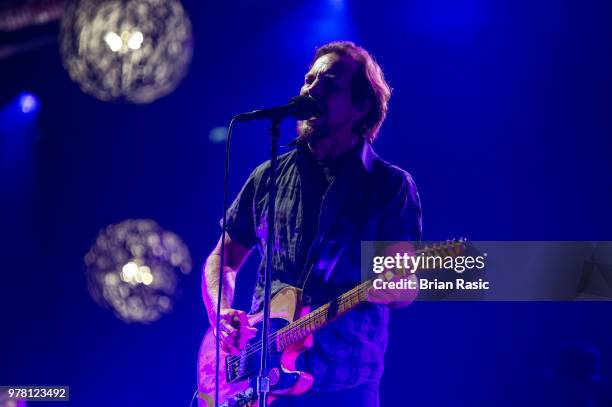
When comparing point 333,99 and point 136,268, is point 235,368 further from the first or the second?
point 333,99

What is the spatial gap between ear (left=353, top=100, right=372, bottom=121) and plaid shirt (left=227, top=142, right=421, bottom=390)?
16 cm

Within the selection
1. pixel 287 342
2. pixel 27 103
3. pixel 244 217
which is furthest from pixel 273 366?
pixel 27 103

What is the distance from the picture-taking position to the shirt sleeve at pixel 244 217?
3.67 meters

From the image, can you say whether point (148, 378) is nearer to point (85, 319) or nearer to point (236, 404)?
point (85, 319)

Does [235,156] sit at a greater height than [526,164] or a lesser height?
greater

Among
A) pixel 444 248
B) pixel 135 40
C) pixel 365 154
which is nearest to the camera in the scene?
pixel 444 248

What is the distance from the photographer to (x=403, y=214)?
3.34 metres

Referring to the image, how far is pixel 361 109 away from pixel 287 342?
122 centimetres

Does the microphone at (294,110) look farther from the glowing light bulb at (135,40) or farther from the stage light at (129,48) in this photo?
the glowing light bulb at (135,40)

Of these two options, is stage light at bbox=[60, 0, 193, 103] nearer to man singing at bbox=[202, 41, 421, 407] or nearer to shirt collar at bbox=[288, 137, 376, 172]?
man singing at bbox=[202, 41, 421, 407]

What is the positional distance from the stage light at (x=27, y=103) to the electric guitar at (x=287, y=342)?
238 cm

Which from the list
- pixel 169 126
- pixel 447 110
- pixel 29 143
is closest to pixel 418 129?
pixel 447 110

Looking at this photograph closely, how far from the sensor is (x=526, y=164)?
3.37 meters

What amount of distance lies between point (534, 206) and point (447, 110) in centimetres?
64
